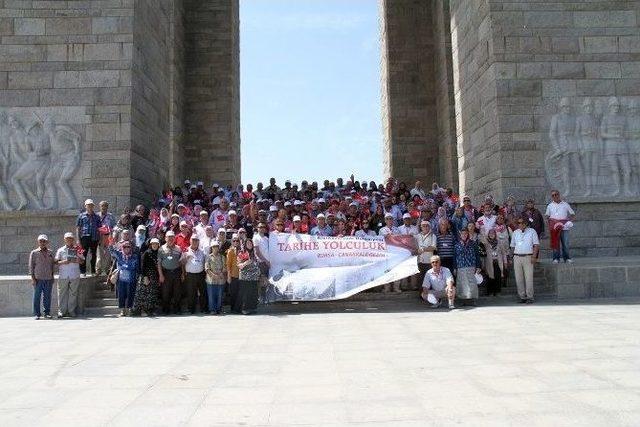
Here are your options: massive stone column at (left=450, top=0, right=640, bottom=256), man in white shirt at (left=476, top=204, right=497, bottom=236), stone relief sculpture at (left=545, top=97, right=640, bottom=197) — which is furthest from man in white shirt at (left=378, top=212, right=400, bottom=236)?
stone relief sculpture at (left=545, top=97, right=640, bottom=197)

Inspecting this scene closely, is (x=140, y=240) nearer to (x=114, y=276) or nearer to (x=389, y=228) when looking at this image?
(x=114, y=276)

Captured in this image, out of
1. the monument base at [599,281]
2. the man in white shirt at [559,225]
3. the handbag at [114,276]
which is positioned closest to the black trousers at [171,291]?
the handbag at [114,276]

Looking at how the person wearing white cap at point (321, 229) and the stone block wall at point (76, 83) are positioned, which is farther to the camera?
the stone block wall at point (76, 83)

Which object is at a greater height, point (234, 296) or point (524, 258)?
point (524, 258)

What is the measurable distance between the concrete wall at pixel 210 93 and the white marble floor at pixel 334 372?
504 inches

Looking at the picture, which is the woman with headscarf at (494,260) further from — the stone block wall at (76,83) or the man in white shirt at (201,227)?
the stone block wall at (76,83)

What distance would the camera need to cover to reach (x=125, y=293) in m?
9.06

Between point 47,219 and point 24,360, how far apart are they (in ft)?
22.9

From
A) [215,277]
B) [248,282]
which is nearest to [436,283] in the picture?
[248,282]

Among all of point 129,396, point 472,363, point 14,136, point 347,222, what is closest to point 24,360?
point 129,396

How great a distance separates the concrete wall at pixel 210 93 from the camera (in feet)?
65.8

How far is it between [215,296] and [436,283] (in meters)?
3.58

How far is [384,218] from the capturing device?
35.7 ft

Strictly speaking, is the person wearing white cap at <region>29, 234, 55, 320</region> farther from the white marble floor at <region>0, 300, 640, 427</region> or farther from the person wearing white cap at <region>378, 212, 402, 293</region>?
the person wearing white cap at <region>378, 212, 402, 293</region>
